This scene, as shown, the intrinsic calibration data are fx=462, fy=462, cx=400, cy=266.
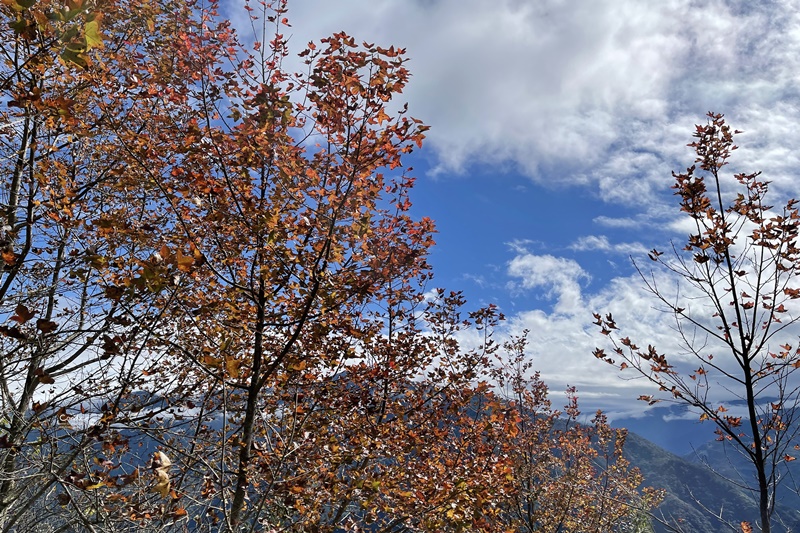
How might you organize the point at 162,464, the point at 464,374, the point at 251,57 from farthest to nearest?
1. the point at 464,374
2. the point at 251,57
3. the point at 162,464

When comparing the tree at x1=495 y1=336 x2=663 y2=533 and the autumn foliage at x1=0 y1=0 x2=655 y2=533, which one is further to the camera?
the tree at x1=495 y1=336 x2=663 y2=533

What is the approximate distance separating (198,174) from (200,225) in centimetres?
54

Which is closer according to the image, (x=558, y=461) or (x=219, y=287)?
(x=219, y=287)

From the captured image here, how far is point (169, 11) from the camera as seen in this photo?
→ 580cm

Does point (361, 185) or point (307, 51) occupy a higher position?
point (307, 51)

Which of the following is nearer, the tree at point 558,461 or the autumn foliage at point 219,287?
the autumn foliage at point 219,287

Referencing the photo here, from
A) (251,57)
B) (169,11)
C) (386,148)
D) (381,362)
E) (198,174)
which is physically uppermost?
(169,11)

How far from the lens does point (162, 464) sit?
2.17m

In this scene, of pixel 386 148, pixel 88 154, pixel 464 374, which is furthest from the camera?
pixel 464 374

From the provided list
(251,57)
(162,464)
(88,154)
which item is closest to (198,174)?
(251,57)

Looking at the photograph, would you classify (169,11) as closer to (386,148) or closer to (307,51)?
(307,51)

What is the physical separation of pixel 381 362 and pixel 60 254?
17.7 ft

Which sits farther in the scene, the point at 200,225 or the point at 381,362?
the point at 381,362

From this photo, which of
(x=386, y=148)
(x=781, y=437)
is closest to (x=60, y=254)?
(x=386, y=148)
